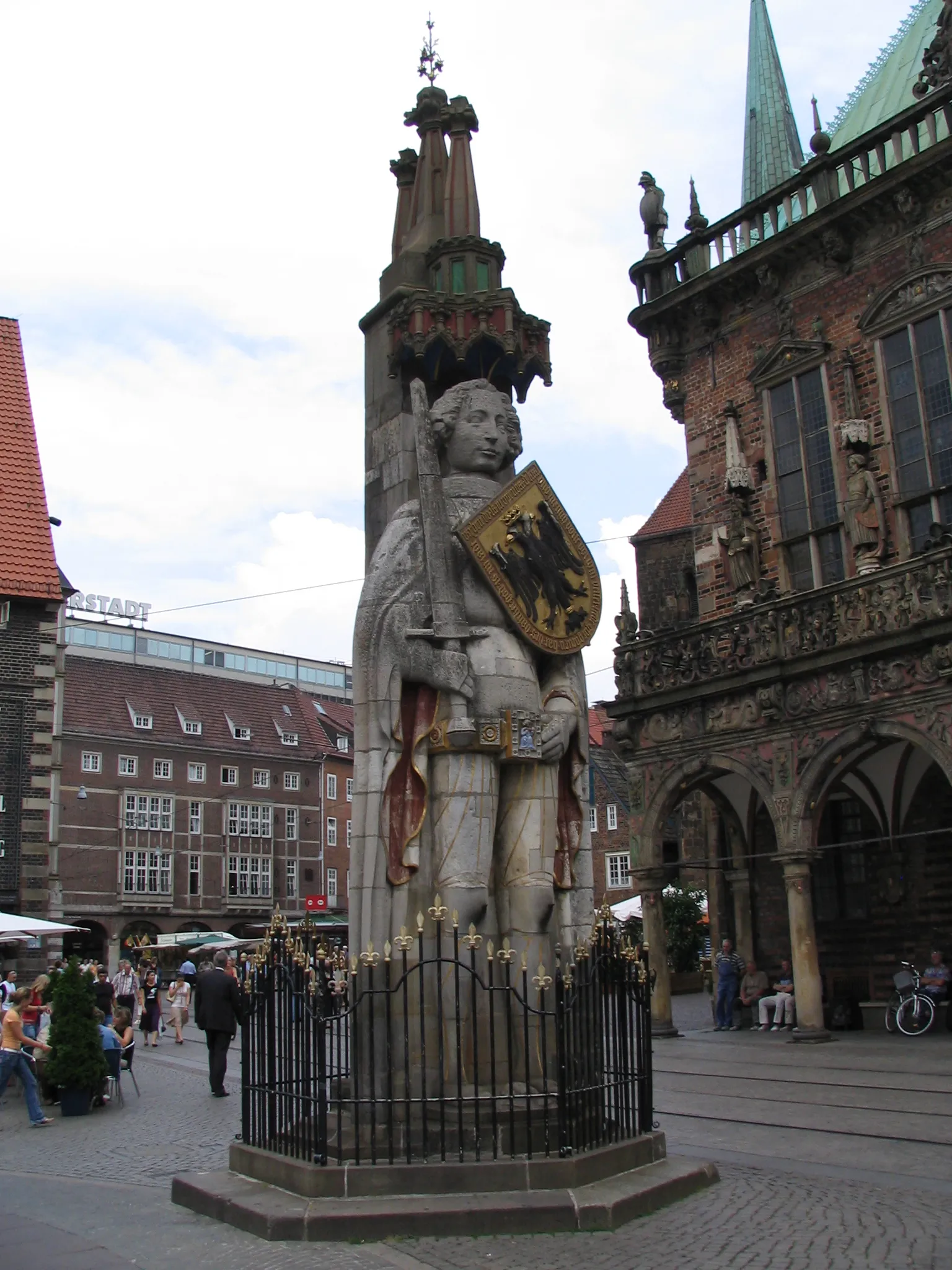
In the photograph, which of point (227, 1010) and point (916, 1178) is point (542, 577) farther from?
point (227, 1010)

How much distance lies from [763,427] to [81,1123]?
1619 cm

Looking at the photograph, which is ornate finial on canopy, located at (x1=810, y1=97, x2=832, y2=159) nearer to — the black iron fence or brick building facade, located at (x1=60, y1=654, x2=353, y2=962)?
the black iron fence

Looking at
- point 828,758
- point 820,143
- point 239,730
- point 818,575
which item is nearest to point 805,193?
point 820,143

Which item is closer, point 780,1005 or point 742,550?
point 780,1005

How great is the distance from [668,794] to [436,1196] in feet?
50.0

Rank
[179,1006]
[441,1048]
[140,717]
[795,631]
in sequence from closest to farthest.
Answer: [441,1048] < [795,631] < [179,1006] < [140,717]

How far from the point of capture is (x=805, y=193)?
2222cm

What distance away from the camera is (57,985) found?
12.3 m

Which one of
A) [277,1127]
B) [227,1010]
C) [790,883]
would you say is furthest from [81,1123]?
[790,883]

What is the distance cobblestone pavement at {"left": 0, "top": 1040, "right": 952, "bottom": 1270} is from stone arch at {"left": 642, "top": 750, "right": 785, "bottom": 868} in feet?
39.2

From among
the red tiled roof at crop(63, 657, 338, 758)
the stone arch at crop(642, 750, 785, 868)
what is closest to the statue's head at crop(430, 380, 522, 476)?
the stone arch at crop(642, 750, 785, 868)

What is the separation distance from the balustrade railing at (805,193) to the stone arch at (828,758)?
354 inches

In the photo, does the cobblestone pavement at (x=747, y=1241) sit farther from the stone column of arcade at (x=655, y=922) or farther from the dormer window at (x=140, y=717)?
the dormer window at (x=140, y=717)

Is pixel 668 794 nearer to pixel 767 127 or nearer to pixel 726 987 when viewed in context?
pixel 726 987
